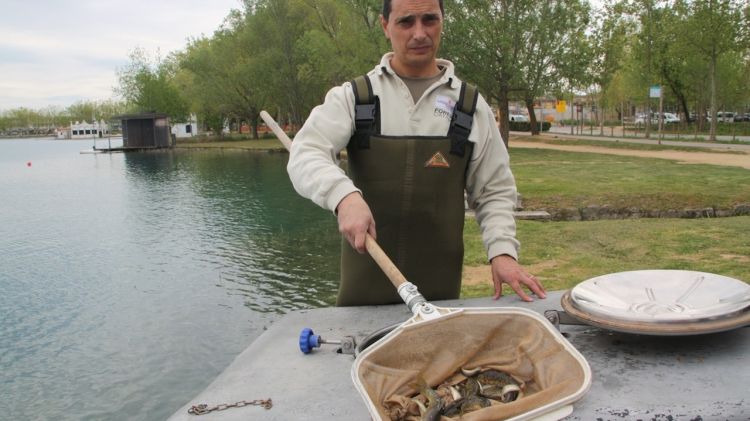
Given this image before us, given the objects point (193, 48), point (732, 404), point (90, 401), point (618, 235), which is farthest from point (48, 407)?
point (193, 48)

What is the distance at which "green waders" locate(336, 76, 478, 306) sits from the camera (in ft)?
7.64

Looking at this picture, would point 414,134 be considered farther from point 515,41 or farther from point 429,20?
point 515,41

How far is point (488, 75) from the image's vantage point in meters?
28.0

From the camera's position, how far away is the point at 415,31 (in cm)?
230

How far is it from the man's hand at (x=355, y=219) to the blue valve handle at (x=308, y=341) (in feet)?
1.02

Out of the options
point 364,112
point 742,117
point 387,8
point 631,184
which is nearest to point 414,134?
point 364,112

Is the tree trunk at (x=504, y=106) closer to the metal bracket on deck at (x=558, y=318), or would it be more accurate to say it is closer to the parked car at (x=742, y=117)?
the metal bracket on deck at (x=558, y=318)

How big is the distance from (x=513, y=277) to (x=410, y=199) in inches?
19.1

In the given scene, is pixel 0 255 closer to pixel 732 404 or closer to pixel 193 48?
pixel 732 404

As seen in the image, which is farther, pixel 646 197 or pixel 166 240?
pixel 166 240

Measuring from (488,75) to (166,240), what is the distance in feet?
60.4

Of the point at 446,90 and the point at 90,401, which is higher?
the point at 446,90

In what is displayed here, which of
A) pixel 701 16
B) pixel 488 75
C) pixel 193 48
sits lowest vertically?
pixel 488 75

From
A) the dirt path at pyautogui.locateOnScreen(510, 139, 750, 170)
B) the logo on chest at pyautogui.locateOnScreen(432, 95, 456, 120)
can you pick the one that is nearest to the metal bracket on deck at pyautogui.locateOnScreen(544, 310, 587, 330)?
the logo on chest at pyautogui.locateOnScreen(432, 95, 456, 120)
